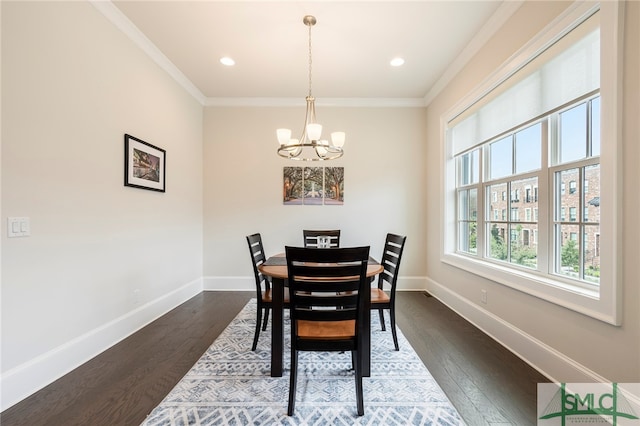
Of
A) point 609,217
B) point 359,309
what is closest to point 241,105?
point 359,309

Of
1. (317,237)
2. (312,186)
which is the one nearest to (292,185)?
(312,186)

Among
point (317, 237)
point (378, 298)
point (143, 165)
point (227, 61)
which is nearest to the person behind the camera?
point (378, 298)

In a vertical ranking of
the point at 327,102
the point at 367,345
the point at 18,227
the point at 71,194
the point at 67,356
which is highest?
the point at 327,102

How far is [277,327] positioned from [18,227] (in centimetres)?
175

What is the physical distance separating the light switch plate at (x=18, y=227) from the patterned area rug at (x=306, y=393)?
4.51 ft

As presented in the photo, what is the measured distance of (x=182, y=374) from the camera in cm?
196

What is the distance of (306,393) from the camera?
5.71ft

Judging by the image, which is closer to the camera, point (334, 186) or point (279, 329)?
point (279, 329)

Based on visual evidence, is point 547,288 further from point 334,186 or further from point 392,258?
point 334,186

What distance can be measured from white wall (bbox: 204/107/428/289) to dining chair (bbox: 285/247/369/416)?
8.44ft

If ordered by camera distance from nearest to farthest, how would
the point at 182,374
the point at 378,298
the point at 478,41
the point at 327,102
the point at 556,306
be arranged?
the point at 556,306 → the point at 182,374 → the point at 378,298 → the point at 478,41 → the point at 327,102

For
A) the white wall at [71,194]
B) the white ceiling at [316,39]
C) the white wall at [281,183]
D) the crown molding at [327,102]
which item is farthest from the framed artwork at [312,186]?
the white wall at [71,194]

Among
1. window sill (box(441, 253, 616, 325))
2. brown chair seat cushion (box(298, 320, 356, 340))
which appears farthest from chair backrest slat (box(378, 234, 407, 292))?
window sill (box(441, 253, 616, 325))

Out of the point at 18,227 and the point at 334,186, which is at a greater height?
the point at 334,186
